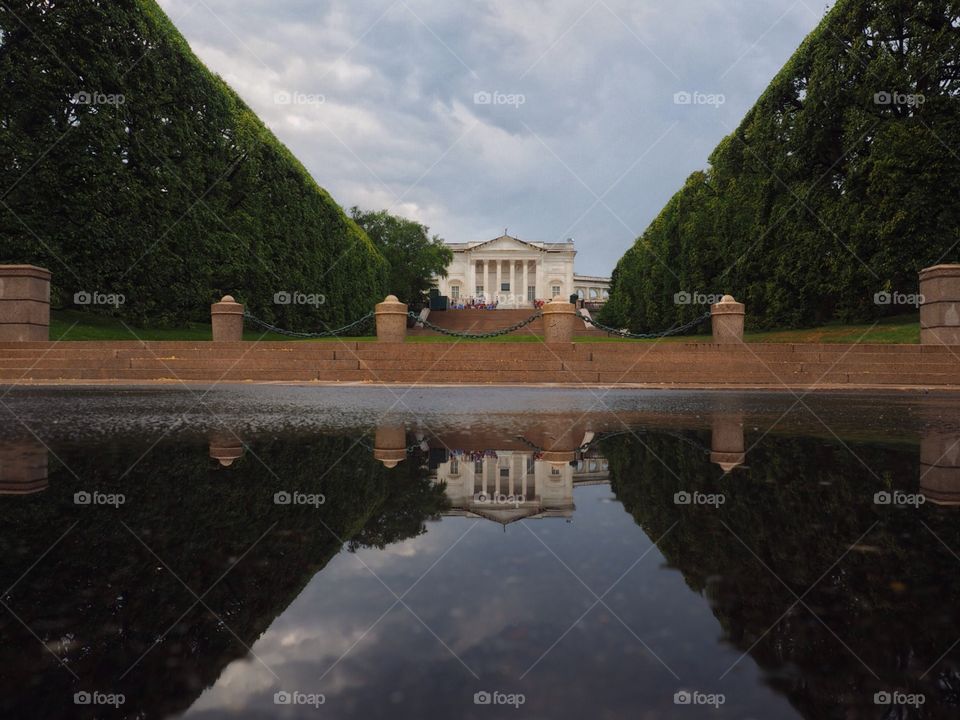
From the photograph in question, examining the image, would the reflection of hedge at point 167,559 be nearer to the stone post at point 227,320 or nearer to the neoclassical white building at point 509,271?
the stone post at point 227,320

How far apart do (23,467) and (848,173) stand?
76.9 feet

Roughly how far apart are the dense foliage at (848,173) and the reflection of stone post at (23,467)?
70.1 ft

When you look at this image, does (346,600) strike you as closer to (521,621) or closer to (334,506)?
(521,621)

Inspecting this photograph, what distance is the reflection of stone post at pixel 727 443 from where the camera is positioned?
3.36 metres

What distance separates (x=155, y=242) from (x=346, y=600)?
21.0 metres

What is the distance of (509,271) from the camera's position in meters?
86.5

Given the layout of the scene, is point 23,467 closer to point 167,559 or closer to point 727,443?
point 167,559

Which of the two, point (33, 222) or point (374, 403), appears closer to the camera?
point (374, 403)

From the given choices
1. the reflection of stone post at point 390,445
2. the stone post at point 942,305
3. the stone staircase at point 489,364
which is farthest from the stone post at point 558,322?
the reflection of stone post at point 390,445

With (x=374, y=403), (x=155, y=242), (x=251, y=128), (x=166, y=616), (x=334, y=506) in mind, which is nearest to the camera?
(x=166, y=616)

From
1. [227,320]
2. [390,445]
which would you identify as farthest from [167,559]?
[227,320]

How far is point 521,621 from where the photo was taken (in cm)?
137

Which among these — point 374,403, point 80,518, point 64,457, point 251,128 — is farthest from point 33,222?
point 80,518

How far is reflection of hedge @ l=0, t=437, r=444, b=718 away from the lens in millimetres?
1128
